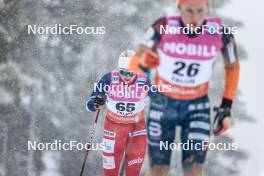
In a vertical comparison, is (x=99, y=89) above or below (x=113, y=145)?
above

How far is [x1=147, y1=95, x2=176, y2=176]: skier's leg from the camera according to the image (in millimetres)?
Result: 2596

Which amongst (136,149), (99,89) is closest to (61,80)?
(99,89)

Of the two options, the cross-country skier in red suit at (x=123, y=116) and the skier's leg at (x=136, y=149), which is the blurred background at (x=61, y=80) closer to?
the cross-country skier in red suit at (x=123, y=116)

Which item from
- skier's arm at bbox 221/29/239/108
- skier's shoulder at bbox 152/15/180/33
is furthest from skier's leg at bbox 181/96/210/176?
skier's shoulder at bbox 152/15/180/33

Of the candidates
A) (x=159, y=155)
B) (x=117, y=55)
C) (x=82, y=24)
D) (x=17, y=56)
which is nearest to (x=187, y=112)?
(x=159, y=155)

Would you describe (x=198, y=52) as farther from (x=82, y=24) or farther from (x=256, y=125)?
(x=82, y=24)

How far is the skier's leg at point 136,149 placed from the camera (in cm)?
293

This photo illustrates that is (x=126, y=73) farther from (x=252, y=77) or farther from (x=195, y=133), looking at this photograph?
(x=252, y=77)

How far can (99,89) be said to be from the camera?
3035 millimetres

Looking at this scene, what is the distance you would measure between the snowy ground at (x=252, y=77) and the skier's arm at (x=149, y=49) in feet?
1.69

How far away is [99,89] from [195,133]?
731mm

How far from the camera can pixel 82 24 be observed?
10.6 ft

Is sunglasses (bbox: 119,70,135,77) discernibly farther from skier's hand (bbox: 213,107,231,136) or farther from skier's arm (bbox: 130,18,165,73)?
skier's hand (bbox: 213,107,231,136)

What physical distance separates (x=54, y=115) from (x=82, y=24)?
2.09 feet
